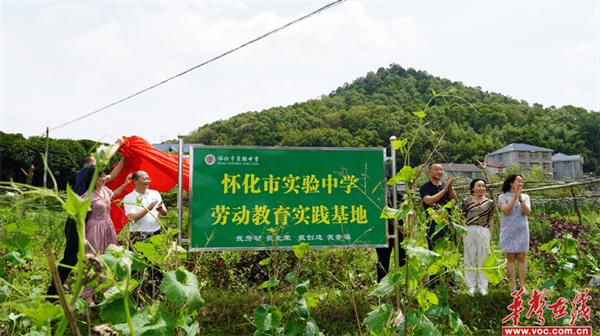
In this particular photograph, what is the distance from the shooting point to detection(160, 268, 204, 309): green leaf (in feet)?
4.83

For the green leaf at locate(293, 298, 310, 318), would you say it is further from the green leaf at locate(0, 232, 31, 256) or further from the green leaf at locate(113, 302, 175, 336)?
the green leaf at locate(0, 232, 31, 256)

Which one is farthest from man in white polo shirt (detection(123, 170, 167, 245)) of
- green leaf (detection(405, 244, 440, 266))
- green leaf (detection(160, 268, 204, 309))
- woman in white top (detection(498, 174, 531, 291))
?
woman in white top (detection(498, 174, 531, 291))

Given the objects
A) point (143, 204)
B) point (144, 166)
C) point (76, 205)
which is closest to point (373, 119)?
point (144, 166)

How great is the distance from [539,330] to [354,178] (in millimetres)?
2278

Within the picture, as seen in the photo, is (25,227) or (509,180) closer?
(25,227)

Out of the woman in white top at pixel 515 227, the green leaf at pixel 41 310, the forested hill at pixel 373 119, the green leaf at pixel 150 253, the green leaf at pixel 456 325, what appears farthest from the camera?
the forested hill at pixel 373 119

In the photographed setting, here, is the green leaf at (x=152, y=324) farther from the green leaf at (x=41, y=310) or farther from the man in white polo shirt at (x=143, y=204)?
the man in white polo shirt at (x=143, y=204)

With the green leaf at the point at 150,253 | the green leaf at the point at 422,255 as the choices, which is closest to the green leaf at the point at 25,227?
the green leaf at the point at 150,253

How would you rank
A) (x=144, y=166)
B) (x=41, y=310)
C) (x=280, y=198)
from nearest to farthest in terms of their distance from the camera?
(x=41, y=310), (x=280, y=198), (x=144, y=166)

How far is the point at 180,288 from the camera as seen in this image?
1491 mm

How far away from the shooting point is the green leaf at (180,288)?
1.47 m

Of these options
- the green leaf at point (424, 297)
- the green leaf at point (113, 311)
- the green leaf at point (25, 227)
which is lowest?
the green leaf at point (424, 297)

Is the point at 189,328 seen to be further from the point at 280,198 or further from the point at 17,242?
the point at 280,198

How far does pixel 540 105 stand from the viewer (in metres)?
56.9
